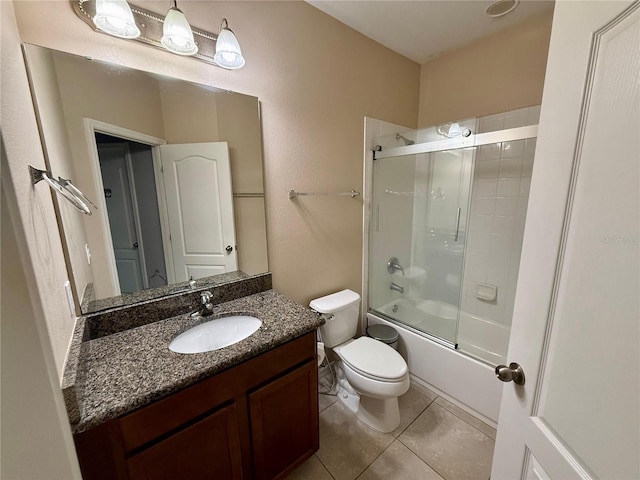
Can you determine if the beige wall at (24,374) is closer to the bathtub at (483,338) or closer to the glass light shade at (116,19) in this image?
the glass light shade at (116,19)

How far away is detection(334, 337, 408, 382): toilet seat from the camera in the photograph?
153 cm

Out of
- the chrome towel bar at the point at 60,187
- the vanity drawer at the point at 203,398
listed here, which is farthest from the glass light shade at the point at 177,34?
the vanity drawer at the point at 203,398

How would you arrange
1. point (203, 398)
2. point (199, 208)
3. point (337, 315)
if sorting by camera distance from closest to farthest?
1. point (203, 398)
2. point (199, 208)
3. point (337, 315)

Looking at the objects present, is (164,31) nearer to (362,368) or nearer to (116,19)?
(116,19)

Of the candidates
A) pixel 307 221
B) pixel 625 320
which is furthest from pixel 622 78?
pixel 307 221

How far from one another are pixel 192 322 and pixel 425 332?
5.40 ft

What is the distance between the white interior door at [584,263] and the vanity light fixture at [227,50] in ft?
4.01

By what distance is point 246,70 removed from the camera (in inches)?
57.2

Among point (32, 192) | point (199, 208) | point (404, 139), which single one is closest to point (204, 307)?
point (199, 208)

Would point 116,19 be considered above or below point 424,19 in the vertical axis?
below

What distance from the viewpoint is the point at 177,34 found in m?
1.13

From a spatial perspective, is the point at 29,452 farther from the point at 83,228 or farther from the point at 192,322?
the point at 83,228

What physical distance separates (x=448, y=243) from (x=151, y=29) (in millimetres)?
2305

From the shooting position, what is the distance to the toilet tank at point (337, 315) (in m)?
1.79
